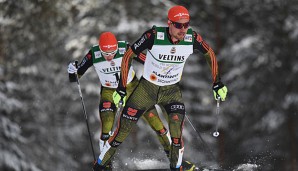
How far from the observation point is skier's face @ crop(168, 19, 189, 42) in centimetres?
663

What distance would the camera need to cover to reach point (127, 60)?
7.19 metres

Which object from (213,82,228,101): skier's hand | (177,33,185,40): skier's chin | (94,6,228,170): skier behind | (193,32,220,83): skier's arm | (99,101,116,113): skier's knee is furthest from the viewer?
(99,101,116,113): skier's knee

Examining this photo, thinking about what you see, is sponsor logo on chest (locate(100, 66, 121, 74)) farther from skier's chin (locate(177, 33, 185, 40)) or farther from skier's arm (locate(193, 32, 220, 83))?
skier's chin (locate(177, 33, 185, 40))

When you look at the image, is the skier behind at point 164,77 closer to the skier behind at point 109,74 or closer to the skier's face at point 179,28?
the skier's face at point 179,28

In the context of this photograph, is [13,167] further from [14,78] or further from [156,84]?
[156,84]

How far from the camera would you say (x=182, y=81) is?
60.5 feet

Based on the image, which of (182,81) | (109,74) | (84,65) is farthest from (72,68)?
(182,81)

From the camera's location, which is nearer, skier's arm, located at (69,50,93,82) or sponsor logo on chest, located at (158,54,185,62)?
sponsor logo on chest, located at (158,54,185,62)

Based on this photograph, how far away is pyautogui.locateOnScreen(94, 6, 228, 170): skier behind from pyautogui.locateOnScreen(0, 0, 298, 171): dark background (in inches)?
370

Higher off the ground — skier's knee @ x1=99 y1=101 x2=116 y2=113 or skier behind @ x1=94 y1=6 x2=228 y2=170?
skier behind @ x1=94 y1=6 x2=228 y2=170

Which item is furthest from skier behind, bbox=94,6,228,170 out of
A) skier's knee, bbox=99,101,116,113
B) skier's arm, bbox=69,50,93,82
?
skier's arm, bbox=69,50,93,82

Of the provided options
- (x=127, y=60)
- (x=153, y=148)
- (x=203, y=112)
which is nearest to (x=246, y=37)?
(x=203, y=112)

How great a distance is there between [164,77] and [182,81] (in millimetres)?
11223

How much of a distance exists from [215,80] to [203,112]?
460 inches
